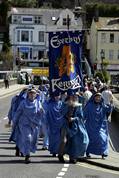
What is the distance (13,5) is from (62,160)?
401 ft

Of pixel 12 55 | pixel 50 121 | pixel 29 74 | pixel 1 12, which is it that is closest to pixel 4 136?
pixel 50 121

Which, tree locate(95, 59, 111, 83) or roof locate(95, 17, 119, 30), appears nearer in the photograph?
tree locate(95, 59, 111, 83)

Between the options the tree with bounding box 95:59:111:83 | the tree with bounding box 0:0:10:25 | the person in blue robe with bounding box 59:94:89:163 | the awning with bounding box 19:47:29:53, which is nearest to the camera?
the person in blue robe with bounding box 59:94:89:163

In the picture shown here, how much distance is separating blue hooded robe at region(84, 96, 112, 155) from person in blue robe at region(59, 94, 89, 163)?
653mm

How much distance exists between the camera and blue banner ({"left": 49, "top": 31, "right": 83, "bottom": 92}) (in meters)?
17.5

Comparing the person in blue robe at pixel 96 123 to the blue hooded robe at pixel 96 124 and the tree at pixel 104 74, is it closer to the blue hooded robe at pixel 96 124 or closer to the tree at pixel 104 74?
the blue hooded robe at pixel 96 124

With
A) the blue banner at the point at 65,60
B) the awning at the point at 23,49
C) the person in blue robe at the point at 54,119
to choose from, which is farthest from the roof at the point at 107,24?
the person in blue robe at the point at 54,119

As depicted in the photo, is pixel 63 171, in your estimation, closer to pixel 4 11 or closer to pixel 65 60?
pixel 65 60

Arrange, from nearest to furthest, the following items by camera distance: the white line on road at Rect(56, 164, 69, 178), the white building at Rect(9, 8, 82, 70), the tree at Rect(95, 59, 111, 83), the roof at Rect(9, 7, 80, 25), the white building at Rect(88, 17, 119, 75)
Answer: the white line on road at Rect(56, 164, 69, 178)
the tree at Rect(95, 59, 111, 83)
the white building at Rect(88, 17, 119, 75)
the white building at Rect(9, 8, 82, 70)
the roof at Rect(9, 7, 80, 25)

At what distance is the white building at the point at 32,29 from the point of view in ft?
385

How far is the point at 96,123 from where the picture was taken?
17656mm

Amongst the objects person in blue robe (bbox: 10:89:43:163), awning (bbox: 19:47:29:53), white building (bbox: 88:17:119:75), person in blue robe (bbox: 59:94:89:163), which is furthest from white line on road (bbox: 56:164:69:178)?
awning (bbox: 19:47:29:53)

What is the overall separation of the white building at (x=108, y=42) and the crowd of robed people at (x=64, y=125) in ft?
312

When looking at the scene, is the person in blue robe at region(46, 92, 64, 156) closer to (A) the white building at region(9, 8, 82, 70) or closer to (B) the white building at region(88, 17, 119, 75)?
(B) the white building at region(88, 17, 119, 75)
